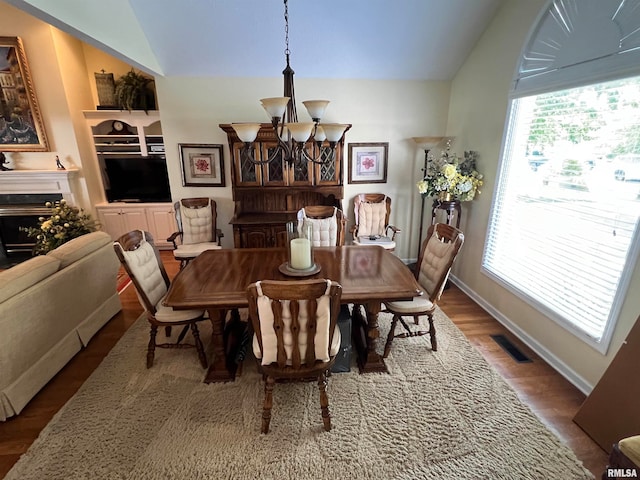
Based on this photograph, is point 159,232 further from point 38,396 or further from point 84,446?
point 84,446

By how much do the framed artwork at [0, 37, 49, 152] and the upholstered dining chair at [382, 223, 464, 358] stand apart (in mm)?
5199

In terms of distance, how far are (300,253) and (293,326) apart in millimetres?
660

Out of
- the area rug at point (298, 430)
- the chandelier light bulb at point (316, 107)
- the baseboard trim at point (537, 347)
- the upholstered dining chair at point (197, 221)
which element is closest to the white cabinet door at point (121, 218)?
the upholstered dining chair at point (197, 221)

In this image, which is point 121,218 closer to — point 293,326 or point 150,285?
point 150,285

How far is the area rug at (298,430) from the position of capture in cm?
157

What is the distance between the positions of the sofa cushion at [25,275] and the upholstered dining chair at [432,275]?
96.2 inches

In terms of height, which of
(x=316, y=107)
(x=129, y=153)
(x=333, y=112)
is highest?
(x=333, y=112)

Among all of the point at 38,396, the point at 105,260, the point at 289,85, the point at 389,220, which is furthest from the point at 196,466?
the point at 389,220

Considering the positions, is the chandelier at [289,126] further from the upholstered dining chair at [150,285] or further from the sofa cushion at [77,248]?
the sofa cushion at [77,248]

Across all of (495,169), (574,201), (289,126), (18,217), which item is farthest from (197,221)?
(574,201)

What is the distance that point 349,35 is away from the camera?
3.16 m

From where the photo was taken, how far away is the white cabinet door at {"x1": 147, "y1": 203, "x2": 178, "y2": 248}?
4.63 m

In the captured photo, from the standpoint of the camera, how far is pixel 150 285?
7.31 ft

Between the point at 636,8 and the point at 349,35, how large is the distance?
2230 millimetres
